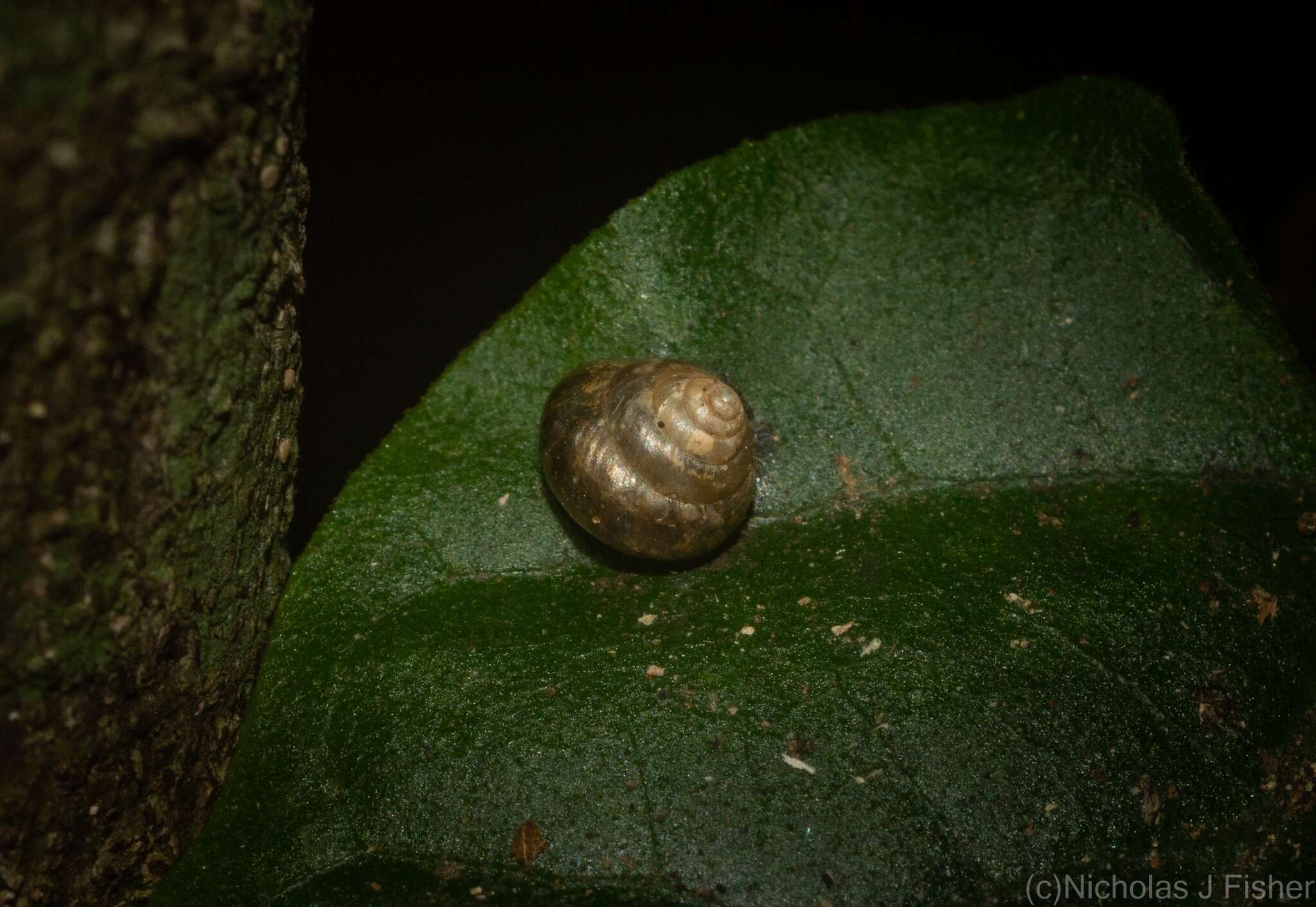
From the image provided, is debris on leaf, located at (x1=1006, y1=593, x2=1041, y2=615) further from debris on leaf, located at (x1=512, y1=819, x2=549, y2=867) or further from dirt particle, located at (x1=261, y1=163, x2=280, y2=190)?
dirt particle, located at (x1=261, y1=163, x2=280, y2=190)

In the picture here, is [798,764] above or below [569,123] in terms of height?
below

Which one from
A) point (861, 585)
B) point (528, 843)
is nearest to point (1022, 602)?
point (861, 585)

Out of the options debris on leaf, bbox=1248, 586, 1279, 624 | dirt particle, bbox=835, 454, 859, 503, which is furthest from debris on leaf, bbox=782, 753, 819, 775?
debris on leaf, bbox=1248, 586, 1279, 624

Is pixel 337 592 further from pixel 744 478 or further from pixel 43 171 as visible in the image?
pixel 43 171

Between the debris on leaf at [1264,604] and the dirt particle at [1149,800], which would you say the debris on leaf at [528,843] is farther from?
the debris on leaf at [1264,604]

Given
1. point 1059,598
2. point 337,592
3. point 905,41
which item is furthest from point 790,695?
point 905,41

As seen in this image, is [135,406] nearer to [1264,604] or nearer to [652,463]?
[652,463]
